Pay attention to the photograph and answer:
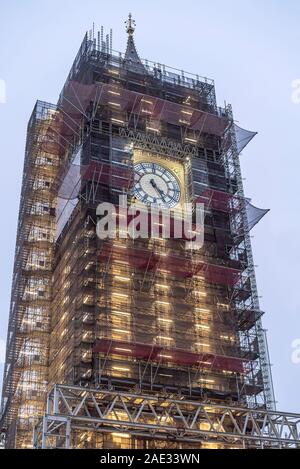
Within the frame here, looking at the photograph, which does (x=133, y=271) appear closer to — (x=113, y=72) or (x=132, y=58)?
(x=113, y=72)

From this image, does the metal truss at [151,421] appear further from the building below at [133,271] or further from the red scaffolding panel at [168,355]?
the red scaffolding panel at [168,355]

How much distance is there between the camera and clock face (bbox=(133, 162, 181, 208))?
6412 centimetres

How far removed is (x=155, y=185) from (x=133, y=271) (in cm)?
936

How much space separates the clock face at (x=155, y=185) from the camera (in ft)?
210

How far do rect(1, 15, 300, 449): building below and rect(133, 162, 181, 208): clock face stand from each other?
0.12 m

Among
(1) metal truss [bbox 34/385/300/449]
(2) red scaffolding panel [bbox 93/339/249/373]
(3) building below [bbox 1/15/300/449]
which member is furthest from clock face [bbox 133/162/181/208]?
(1) metal truss [bbox 34/385/300/449]

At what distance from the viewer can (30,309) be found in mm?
65625

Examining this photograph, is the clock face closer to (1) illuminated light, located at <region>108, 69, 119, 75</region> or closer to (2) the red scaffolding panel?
(1) illuminated light, located at <region>108, 69, 119, 75</region>

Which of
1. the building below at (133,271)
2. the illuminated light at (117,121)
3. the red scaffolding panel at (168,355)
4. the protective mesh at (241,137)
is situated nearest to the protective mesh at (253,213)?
the building below at (133,271)

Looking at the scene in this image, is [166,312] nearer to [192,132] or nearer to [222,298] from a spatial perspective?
[222,298]

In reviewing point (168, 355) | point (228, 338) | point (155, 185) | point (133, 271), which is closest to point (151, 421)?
point (168, 355)
